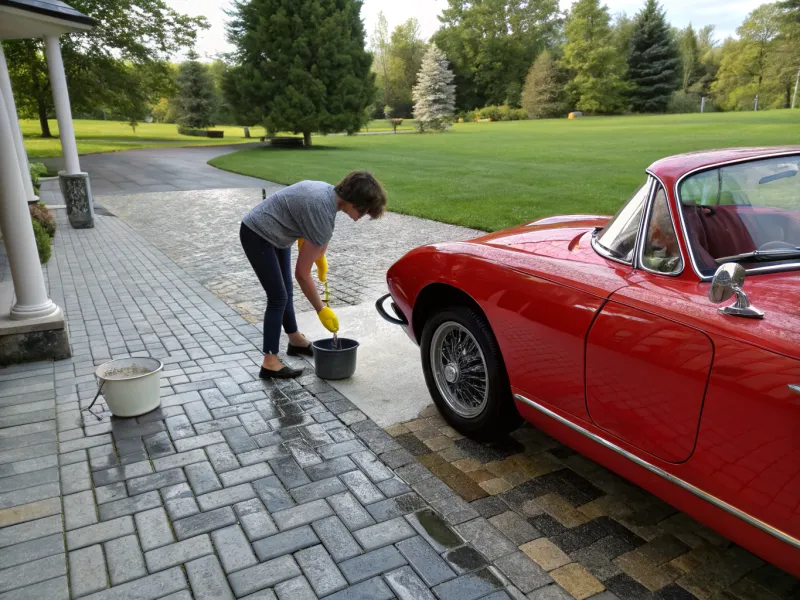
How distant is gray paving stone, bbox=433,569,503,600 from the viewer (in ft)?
7.39

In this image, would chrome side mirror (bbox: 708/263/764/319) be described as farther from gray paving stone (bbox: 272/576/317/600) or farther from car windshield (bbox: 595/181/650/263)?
gray paving stone (bbox: 272/576/317/600)

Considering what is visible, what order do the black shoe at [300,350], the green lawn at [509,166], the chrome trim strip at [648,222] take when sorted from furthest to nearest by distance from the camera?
the green lawn at [509,166]
the black shoe at [300,350]
the chrome trim strip at [648,222]

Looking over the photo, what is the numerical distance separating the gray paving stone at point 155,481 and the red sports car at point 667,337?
5.19 feet

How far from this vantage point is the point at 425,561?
2.44m

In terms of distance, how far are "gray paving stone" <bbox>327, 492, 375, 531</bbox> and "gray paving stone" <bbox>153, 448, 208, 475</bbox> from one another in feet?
2.86

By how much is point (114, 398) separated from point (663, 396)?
3126 millimetres

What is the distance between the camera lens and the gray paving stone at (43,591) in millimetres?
2260

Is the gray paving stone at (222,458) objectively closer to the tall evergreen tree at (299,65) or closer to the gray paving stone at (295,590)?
the gray paving stone at (295,590)

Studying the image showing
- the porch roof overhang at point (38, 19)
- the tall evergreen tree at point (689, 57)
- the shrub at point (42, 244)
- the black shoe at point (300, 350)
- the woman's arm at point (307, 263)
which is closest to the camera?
the woman's arm at point (307, 263)

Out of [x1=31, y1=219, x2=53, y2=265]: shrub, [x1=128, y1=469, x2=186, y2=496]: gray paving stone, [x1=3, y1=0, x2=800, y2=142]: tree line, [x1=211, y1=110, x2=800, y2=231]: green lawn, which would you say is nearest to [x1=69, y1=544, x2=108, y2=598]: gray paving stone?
[x1=128, y1=469, x2=186, y2=496]: gray paving stone

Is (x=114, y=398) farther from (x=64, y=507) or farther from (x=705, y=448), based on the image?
(x=705, y=448)

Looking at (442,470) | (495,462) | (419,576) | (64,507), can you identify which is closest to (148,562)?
(64,507)

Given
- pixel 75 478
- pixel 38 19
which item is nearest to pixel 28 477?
pixel 75 478

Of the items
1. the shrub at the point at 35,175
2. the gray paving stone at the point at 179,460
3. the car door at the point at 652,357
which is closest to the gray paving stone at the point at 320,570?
the gray paving stone at the point at 179,460
